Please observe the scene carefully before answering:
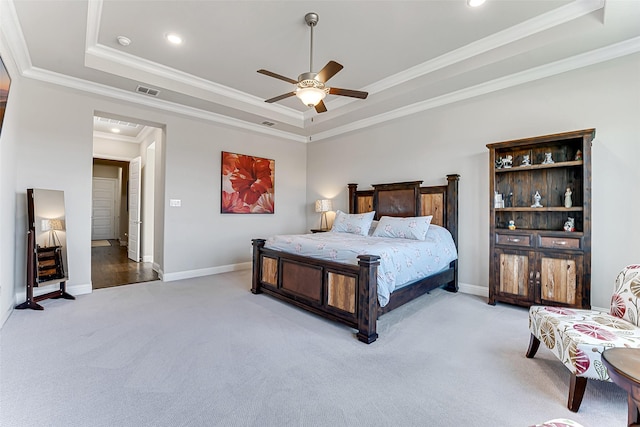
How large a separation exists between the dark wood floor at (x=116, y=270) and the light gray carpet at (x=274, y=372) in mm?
1356

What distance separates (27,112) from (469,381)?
18.9 ft

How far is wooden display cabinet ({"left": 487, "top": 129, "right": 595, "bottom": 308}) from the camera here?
3.05 metres

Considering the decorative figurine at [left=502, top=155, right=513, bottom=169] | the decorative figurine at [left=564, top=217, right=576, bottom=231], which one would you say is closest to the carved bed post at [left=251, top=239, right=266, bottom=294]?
the decorative figurine at [left=502, top=155, right=513, bottom=169]

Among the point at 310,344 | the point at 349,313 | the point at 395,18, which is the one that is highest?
the point at 395,18

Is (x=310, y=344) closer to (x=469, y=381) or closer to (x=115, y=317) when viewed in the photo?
(x=469, y=381)

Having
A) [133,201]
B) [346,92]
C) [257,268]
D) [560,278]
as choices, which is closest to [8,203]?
[257,268]

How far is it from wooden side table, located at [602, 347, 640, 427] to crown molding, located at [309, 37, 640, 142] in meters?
3.42

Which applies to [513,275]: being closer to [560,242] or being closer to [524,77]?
[560,242]

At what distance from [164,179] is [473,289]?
5.33m

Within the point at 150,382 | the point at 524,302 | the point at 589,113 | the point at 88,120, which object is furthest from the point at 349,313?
the point at 88,120

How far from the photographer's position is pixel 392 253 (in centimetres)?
298

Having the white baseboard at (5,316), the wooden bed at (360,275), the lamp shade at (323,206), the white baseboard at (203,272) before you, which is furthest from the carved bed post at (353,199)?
the white baseboard at (5,316)

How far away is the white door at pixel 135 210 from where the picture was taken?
21.2 ft

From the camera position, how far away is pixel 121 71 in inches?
145
